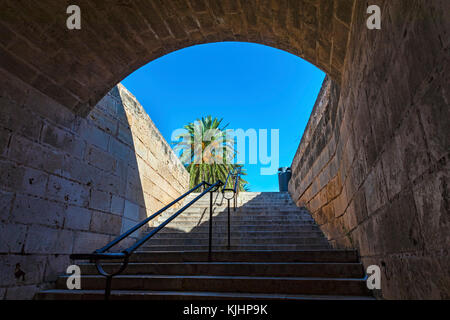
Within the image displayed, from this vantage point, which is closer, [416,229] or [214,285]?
[416,229]

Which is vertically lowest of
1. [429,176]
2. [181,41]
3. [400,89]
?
[429,176]

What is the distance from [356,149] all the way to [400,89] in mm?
1076

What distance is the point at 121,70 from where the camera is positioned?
3590mm

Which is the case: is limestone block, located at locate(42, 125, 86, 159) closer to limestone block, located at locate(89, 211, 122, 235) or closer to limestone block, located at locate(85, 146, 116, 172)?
limestone block, located at locate(85, 146, 116, 172)

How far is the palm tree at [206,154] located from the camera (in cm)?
1747

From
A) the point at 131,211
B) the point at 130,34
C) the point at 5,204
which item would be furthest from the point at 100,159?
the point at 130,34

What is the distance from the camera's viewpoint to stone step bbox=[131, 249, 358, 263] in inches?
110

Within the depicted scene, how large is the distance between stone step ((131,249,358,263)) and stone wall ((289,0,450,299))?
26cm

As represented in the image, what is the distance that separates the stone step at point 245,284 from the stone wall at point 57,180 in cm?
80

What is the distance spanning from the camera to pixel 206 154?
17719mm

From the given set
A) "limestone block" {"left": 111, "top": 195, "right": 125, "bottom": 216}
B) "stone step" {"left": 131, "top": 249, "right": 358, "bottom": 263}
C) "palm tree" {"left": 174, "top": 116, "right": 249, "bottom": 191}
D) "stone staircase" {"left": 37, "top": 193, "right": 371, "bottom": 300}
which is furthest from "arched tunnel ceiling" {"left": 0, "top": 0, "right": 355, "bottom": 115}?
"palm tree" {"left": 174, "top": 116, "right": 249, "bottom": 191}

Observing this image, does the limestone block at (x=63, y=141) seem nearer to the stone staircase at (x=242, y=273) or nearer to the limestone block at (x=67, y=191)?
the limestone block at (x=67, y=191)
